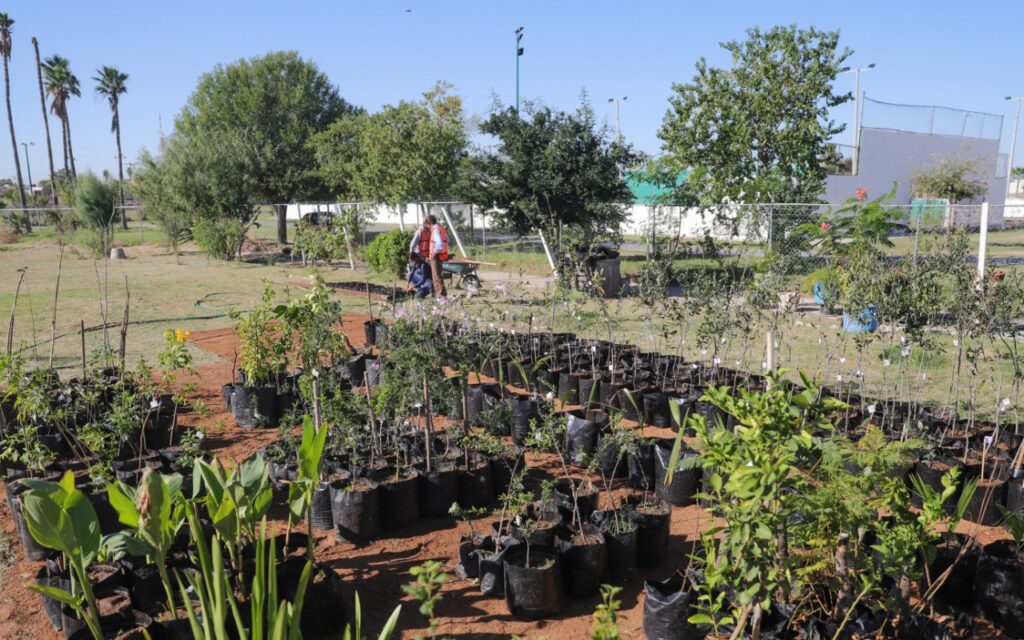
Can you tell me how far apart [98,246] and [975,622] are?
20886 millimetres

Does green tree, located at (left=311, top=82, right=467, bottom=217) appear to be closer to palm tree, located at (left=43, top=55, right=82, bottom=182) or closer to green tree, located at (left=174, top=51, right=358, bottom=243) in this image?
green tree, located at (left=174, top=51, right=358, bottom=243)

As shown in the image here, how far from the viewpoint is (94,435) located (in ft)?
14.1

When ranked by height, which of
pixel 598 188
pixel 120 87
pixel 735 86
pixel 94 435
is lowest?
pixel 94 435

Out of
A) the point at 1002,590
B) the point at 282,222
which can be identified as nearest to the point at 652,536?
the point at 1002,590

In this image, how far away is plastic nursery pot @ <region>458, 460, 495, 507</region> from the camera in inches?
174

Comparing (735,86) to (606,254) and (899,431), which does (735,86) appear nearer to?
(606,254)

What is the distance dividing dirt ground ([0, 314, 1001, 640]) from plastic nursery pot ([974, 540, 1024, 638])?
0.97 meters

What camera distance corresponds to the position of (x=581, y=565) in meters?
3.41

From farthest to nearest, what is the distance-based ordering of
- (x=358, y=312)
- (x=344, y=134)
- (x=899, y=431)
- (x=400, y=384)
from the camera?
(x=344, y=134), (x=358, y=312), (x=899, y=431), (x=400, y=384)

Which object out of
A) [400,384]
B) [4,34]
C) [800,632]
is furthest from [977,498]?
[4,34]

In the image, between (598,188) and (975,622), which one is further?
(598,188)

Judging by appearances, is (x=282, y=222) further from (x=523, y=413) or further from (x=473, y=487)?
(x=473, y=487)

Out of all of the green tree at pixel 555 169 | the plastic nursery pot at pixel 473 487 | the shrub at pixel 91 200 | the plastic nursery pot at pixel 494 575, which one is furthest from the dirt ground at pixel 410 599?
the shrub at pixel 91 200

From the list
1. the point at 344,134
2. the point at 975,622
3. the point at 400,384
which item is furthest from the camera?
the point at 344,134
